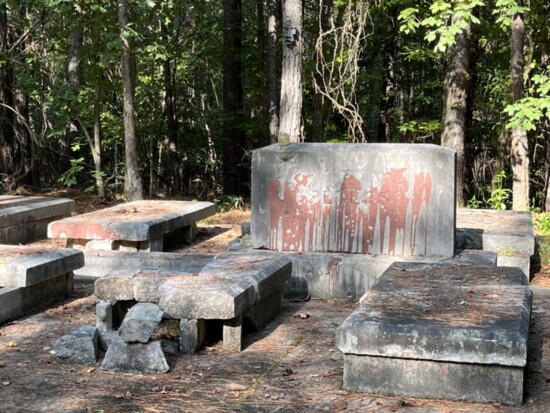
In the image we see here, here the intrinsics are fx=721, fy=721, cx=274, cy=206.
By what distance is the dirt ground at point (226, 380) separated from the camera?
4.50 m

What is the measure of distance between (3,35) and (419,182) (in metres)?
12.6

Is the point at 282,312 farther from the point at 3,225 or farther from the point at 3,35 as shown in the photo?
the point at 3,35

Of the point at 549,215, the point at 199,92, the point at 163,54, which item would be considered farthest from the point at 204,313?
the point at 199,92

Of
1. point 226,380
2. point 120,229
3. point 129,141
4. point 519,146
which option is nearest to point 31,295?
point 120,229

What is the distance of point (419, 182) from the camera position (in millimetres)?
7516

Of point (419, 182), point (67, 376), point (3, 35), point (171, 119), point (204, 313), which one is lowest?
point (67, 376)

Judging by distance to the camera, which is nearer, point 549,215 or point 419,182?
point 419,182

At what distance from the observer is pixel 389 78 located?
1978cm

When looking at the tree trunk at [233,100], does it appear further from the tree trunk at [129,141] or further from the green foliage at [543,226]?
the green foliage at [543,226]

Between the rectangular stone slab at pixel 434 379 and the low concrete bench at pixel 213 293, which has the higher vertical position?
the low concrete bench at pixel 213 293

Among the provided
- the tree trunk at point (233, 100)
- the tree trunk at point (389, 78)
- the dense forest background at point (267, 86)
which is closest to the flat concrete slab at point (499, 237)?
the dense forest background at point (267, 86)

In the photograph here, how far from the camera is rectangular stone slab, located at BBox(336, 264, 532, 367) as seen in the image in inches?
174

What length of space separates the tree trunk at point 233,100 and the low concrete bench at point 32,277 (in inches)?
402

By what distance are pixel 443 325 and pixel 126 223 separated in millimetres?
5740
